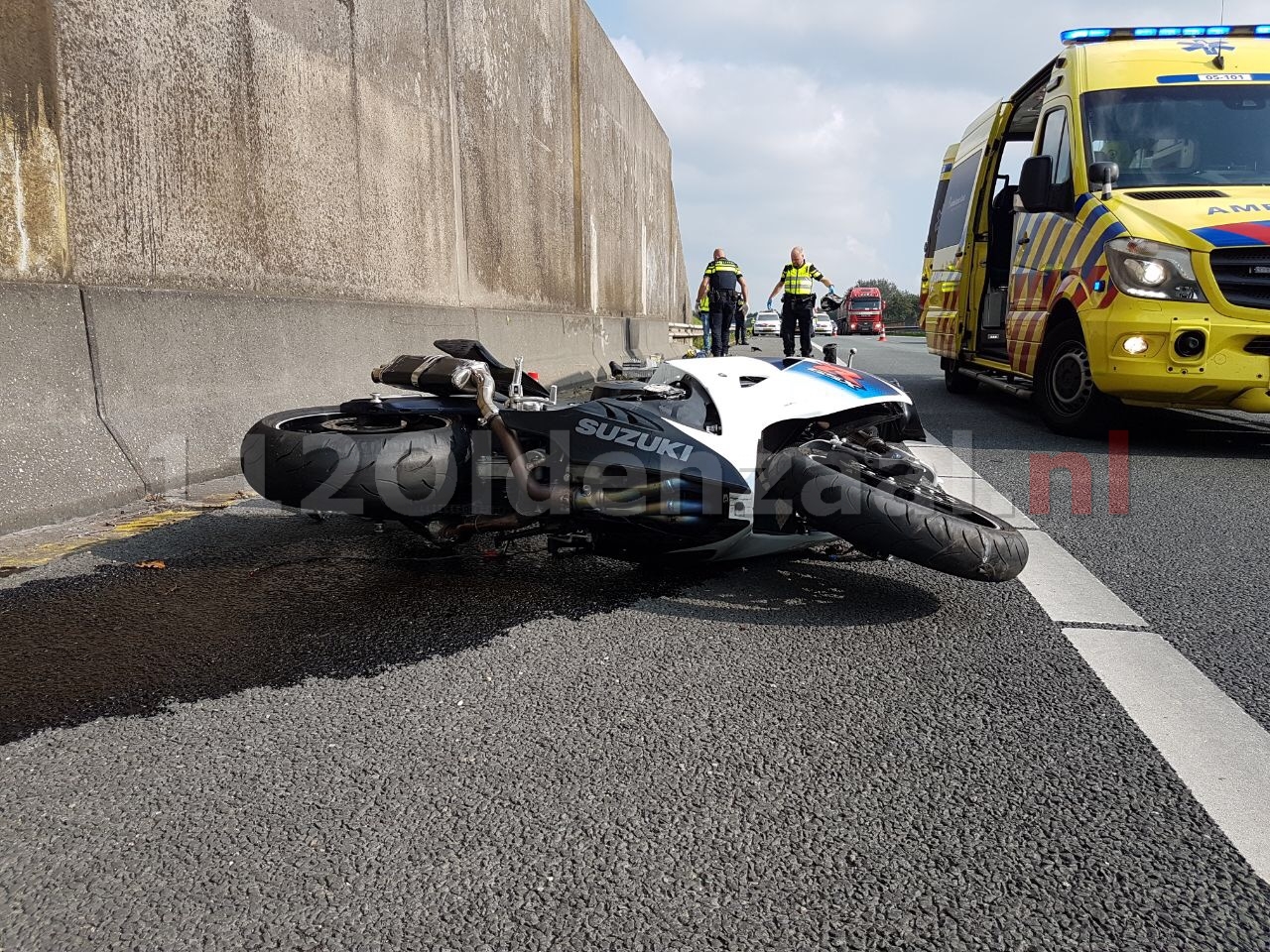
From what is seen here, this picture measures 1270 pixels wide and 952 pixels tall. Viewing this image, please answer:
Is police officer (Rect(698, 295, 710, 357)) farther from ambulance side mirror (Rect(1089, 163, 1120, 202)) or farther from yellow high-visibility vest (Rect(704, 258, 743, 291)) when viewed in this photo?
ambulance side mirror (Rect(1089, 163, 1120, 202))

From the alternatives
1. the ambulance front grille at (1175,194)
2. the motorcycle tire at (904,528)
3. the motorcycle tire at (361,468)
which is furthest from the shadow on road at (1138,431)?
the motorcycle tire at (361,468)

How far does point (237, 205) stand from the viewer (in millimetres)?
5227

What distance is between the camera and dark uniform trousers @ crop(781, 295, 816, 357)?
45.1ft

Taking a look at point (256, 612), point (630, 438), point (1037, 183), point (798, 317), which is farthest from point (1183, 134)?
point (798, 317)

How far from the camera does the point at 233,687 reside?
7.68 feet

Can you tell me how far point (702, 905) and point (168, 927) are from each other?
2.82ft

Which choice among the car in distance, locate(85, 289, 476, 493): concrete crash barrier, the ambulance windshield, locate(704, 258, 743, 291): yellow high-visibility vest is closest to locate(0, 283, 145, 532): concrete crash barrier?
locate(85, 289, 476, 493): concrete crash barrier

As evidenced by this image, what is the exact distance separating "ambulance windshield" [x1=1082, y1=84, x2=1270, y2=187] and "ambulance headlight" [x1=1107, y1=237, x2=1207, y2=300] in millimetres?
898

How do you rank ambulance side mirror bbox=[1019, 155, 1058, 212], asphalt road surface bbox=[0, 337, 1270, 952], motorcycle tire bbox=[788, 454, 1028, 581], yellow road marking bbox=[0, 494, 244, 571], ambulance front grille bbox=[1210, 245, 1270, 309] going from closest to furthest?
asphalt road surface bbox=[0, 337, 1270, 952] → motorcycle tire bbox=[788, 454, 1028, 581] → yellow road marking bbox=[0, 494, 244, 571] → ambulance front grille bbox=[1210, 245, 1270, 309] → ambulance side mirror bbox=[1019, 155, 1058, 212]

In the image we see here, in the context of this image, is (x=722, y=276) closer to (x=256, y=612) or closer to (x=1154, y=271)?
(x=1154, y=271)

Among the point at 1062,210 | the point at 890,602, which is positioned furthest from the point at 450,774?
the point at 1062,210

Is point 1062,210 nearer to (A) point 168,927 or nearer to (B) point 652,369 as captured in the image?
(B) point 652,369

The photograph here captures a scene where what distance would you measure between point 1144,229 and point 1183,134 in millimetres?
1387

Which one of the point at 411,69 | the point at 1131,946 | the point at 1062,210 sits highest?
the point at 411,69
